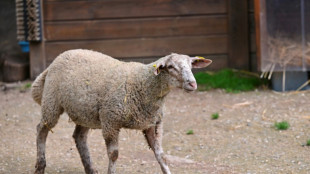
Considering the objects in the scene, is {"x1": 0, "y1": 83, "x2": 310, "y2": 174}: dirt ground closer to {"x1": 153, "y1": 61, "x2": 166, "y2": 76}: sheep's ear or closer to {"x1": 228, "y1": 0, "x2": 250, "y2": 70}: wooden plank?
→ {"x1": 228, "y1": 0, "x2": 250, "y2": 70}: wooden plank

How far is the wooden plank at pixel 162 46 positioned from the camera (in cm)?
1045

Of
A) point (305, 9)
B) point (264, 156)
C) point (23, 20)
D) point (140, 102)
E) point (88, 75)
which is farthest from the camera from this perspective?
point (23, 20)

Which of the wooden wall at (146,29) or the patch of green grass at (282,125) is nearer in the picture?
the patch of green grass at (282,125)

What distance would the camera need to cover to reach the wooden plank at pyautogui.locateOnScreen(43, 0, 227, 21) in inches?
409

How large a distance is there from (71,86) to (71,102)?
16cm

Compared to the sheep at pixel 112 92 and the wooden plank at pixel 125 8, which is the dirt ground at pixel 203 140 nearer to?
the sheep at pixel 112 92

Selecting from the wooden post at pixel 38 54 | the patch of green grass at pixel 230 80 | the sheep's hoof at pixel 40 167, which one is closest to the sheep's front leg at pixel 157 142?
the sheep's hoof at pixel 40 167

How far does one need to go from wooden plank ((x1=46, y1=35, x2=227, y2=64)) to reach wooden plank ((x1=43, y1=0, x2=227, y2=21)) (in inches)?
19.1

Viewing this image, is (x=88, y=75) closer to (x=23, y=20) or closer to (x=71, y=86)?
(x=71, y=86)

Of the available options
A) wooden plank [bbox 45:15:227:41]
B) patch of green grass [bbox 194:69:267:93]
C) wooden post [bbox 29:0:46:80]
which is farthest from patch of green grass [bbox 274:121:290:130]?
wooden post [bbox 29:0:46:80]

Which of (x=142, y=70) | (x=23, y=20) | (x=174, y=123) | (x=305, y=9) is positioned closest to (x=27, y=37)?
(x=23, y=20)

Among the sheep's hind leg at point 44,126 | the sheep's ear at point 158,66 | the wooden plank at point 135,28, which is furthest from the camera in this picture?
the wooden plank at point 135,28

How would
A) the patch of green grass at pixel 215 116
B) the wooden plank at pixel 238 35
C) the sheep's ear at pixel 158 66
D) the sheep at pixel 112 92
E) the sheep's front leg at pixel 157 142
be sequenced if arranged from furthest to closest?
the wooden plank at pixel 238 35
the patch of green grass at pixel 215 116
the sheep's front leg at pixel 157 142
the sheep at pixel 112 92
the sheep's ear at pixel 158 66

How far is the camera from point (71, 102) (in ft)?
17.5
